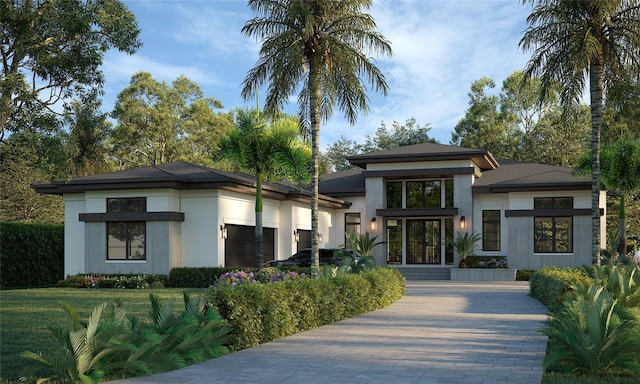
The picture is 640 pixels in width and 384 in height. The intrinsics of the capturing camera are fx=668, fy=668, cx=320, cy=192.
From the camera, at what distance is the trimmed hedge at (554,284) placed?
45.6 ft

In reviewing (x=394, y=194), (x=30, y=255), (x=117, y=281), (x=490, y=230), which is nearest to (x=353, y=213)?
(x=394, y=194)

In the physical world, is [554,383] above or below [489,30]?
below

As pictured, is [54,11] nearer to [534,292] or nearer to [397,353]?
[397,353]

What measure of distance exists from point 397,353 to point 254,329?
2263 mm

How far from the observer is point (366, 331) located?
1216 cm

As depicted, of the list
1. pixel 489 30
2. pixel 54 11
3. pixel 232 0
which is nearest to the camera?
pixel 54 11

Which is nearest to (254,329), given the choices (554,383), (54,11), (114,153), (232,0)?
(554,383)

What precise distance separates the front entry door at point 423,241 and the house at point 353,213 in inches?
→ 1.9

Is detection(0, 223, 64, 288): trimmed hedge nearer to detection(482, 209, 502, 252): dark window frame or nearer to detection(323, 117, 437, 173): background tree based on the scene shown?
detection(482, 209, 502, 252): dark window frame

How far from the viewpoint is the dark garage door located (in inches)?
1030

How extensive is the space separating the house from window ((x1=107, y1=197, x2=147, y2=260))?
0.12ft

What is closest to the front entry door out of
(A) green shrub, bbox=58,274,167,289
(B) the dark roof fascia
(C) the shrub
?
(C) the shrub

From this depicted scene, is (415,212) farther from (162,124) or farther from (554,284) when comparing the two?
(162,124)

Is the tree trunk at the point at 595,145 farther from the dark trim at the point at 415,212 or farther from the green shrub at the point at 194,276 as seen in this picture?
the dark trim at the point at 415,212
